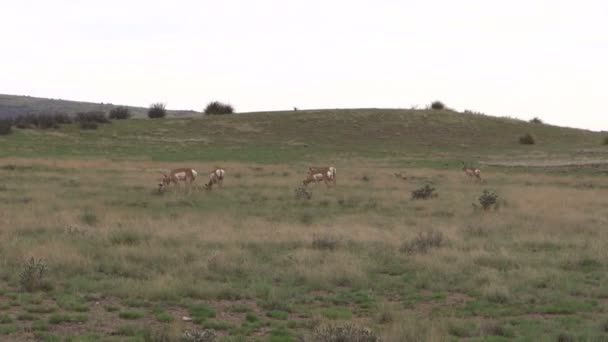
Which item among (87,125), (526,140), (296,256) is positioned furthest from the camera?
(526,140)

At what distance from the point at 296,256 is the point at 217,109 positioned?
6942 centimetres

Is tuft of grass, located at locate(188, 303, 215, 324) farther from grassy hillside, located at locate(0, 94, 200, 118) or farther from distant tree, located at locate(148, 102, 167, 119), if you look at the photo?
grassy hillside, located at locate(0, 94, 200, 118)

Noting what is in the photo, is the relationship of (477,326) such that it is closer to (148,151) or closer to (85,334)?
(85,334)

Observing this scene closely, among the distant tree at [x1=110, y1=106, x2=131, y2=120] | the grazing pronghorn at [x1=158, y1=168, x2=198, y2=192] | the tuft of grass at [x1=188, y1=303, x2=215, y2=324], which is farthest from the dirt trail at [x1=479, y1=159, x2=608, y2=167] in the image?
the distant tree at [x1=110, y1=106, x2=131, y2=120]

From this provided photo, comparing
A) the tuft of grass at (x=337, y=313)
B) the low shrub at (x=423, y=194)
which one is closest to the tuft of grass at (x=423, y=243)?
the tuft of grass at (x=337, y=313)

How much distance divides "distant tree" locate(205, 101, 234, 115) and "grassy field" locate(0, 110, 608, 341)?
44322 millimetres

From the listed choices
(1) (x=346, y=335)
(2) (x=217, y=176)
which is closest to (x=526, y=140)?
(2) (x=217, y=176)

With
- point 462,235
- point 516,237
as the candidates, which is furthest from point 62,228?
point 516,237

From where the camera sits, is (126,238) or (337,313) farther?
(126,238)

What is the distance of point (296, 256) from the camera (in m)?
14.6

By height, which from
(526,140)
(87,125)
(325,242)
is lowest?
(325,242)

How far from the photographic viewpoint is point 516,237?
17.9 m

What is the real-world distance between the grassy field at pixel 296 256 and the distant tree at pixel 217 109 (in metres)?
44.3

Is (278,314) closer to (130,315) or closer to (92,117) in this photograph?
(130,315)
